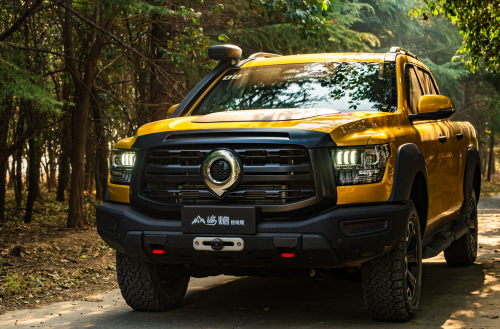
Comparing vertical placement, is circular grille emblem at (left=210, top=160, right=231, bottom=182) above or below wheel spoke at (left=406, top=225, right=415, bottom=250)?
above

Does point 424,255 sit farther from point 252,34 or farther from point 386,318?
point 252,34

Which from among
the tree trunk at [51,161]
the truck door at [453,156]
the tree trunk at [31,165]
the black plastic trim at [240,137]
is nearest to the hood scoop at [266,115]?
the black plastic trim at [240,137]

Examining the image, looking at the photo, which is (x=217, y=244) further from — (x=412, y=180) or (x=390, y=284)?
(x=412, y=180)

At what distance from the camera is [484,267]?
7.19 meters

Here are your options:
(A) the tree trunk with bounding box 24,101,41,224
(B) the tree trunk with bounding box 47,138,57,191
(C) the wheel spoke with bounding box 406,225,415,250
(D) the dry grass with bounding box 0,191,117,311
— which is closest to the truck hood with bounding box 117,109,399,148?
(C) the wheel spoke with bounding box 406,225,415,250

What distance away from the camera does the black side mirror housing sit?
19.3 ft

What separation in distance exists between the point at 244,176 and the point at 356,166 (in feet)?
2.50

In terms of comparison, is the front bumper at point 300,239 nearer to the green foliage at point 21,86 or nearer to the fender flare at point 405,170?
the fender flare at point 405,170

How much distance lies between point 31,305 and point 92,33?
276 inches

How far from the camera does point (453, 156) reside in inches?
247

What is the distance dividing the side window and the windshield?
9.1 inches

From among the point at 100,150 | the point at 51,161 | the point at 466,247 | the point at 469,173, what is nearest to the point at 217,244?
the point at 469,173

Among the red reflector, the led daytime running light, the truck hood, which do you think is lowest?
the red reflector

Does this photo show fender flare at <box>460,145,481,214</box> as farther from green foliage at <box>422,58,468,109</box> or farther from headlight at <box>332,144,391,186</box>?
green foliage at <box>422,58,468,109</box>
